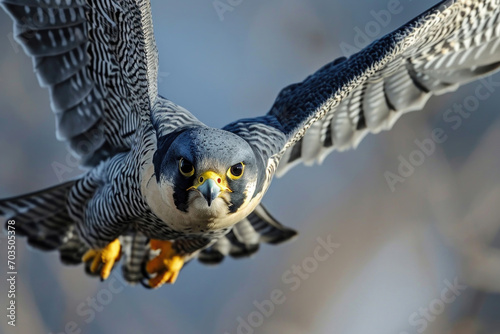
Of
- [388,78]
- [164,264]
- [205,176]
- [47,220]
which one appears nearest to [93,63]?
[47,220]

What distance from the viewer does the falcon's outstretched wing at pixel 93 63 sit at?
567cm

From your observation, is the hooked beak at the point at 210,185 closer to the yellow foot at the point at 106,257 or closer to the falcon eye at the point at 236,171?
the falcon eye at the point at 236,171

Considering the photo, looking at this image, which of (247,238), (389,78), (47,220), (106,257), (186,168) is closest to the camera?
(186,168)

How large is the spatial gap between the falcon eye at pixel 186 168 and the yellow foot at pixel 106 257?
228 cm

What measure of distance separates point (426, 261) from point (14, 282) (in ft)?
13.3

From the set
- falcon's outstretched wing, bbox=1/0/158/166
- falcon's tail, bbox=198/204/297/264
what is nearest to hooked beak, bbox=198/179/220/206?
falcon's outstretched wing, bbox=1/0/158/166

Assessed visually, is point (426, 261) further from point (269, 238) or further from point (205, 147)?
point (205, 147)

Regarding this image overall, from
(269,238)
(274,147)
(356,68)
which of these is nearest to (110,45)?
(274,147)

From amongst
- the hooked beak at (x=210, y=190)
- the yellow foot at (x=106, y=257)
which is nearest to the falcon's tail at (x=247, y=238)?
the yellow foot at (x=106, y=257)

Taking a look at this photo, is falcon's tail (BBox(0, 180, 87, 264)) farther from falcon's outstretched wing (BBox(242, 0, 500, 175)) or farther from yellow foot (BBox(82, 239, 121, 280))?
falcon's outstretched wing (BBox(242, 0, 500, 175))

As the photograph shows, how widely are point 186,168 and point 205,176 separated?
0.16 metres

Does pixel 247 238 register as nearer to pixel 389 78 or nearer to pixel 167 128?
pixel 389 78

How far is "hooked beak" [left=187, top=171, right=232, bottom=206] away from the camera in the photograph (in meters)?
4.59

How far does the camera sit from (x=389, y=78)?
23.5 ft
